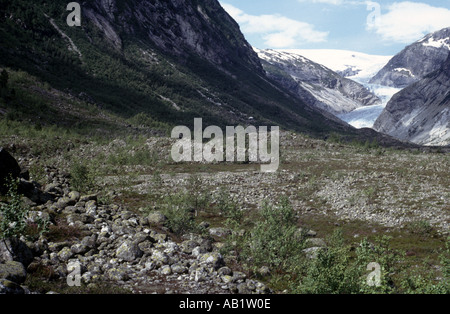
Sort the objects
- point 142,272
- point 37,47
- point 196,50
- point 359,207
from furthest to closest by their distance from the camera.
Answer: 1. point 196,50
2. point 37,47
3. point 359,207
4. point 142,272

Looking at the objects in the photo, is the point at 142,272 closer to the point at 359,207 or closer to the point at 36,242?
the point at 36,242

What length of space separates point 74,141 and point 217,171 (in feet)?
78.2

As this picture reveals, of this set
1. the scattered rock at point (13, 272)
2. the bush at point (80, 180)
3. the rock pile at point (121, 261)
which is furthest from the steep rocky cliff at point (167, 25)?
the scattered rock at point (13, 272)

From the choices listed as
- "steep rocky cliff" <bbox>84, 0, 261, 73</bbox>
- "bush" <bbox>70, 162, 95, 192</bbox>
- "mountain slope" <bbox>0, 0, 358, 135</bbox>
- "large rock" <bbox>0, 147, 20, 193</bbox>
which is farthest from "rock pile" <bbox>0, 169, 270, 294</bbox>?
"steep rocky cliff" <bbox>84, 0, 261, 73</bbox>

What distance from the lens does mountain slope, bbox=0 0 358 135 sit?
277 feet

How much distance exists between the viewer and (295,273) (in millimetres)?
12859

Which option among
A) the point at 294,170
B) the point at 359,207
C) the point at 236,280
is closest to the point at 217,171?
the point at 294,170

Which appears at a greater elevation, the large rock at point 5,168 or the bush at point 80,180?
the large rock at point 5,168

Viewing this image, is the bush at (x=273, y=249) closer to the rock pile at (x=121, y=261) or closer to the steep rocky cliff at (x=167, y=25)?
the rock pile at (x=121, y=261)

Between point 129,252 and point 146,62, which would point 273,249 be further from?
point 146,62

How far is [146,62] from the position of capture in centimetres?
12662

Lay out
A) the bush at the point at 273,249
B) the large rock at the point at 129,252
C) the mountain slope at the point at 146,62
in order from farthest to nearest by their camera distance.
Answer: the mountain slope at the point at 146,62
the bush at the point at 273,249
the large rock at the point at 129,252

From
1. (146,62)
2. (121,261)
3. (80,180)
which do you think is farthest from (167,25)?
(121,261)

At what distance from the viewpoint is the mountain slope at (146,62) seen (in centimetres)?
8450
